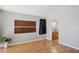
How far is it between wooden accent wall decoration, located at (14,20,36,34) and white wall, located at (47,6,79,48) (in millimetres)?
291

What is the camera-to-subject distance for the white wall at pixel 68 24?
1.11 m

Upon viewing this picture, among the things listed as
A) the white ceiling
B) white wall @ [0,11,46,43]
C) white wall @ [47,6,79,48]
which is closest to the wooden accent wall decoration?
white wall @ [0,11,46,43]

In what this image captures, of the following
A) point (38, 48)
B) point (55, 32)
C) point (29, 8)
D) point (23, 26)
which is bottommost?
point (38, 48)

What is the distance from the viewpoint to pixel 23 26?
3.89 feet

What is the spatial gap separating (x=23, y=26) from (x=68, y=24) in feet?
2.21

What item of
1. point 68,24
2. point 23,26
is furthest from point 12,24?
point 68,24

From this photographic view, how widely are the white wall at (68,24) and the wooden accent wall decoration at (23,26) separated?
0.29 m

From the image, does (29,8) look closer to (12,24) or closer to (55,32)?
(12,24)

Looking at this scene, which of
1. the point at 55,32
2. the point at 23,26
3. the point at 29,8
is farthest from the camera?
the point at 55,32

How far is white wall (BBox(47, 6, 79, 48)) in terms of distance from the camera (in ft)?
3.66

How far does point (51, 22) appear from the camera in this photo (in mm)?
1309

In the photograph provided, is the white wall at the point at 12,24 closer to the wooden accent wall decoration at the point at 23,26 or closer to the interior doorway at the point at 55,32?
the wooden accent wall decoration at the point at 23,26
